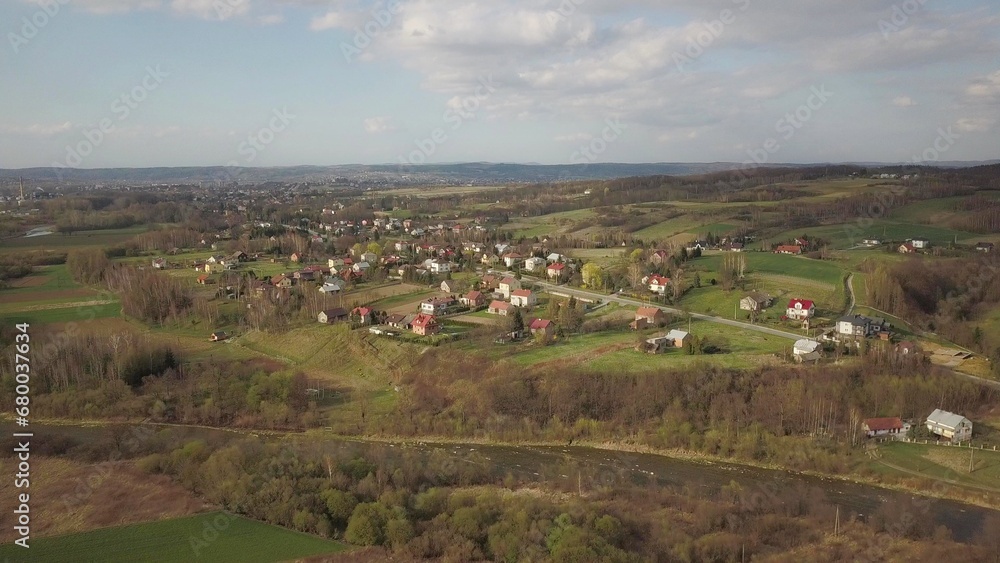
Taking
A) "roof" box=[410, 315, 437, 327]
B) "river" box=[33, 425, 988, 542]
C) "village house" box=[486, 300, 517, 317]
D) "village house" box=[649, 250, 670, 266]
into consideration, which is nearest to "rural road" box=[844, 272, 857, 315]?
"village house" box=[649, 250, 670, 266]

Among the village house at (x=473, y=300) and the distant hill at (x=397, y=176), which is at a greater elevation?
the distant hill at (x=397, y=176)

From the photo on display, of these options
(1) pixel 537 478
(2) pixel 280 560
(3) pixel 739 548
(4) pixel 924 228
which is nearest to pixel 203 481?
(2) pixel 280 560

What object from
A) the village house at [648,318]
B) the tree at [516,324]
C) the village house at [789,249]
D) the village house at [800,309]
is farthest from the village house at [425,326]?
the village house at [789,249]

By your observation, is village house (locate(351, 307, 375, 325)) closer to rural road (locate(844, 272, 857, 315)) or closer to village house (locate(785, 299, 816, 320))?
village house (locate(785, 299, 816, 320))

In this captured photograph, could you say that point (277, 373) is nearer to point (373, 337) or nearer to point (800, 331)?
point (373, 337)

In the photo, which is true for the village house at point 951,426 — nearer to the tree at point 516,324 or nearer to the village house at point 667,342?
the village house at point 667,342
